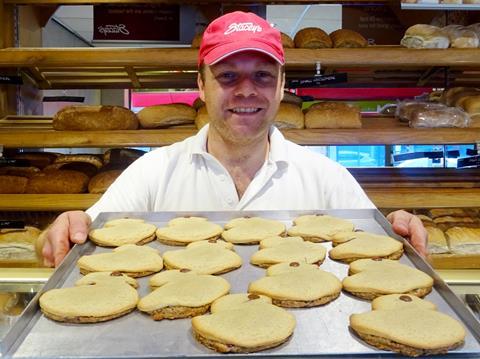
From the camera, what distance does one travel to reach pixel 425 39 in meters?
2.87

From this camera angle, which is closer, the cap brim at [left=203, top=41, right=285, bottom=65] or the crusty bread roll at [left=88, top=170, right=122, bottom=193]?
the cap brim at [left=203, top=41, right=285, bottom=65]

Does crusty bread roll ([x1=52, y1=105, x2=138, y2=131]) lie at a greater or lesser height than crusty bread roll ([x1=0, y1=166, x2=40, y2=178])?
greater

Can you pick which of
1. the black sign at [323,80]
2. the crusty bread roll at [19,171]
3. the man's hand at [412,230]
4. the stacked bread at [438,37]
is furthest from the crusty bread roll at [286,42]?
the man's hand at [412,230]

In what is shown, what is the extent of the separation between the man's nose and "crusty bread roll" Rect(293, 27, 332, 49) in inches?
48.2

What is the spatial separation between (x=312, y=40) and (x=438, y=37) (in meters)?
0.65

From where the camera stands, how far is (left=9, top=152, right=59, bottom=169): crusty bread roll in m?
3.26

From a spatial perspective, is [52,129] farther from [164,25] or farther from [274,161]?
[274,161]

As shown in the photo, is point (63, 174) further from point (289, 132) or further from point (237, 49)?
point (237, 49)

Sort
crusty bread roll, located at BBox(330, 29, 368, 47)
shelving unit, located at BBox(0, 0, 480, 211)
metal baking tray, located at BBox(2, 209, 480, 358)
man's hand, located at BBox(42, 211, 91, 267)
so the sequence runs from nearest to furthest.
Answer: metal baking tray, located at BBox(2, 209, 480, 358)
man's hand, located at BBox(42, 211, 91, 267)
shelving unit, located at BBox(0, 0, 480, 211)
crusty bread roll, located at BBox(330, 29, 368, 47)

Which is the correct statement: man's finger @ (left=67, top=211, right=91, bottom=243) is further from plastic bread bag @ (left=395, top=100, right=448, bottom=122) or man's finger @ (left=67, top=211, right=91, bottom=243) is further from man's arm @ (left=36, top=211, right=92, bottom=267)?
plastic bread bag @ (left=395, top=100, right=448, bottom=122)

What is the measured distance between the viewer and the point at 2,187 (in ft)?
9.45

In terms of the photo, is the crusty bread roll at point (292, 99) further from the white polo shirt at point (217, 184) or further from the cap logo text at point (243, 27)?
the cap logo text at point (243, 27)

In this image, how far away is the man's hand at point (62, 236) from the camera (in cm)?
137

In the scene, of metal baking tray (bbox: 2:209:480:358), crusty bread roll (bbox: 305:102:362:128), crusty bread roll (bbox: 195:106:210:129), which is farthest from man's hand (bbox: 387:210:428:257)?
crusty bread roll (bbox: 195:106:210:129)
